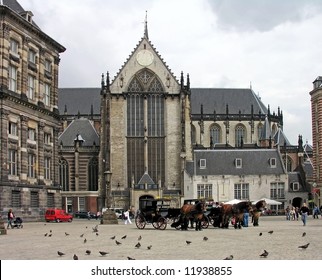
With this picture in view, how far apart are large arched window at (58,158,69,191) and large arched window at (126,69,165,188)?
9714 mm

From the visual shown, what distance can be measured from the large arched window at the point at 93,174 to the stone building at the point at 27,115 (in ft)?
86.1

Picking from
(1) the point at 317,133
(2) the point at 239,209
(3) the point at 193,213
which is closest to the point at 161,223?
(3) the point at 193,213

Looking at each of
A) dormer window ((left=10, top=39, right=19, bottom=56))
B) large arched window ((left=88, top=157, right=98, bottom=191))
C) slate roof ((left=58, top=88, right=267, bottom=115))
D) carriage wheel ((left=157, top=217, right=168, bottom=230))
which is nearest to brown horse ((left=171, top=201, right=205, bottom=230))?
carriage wheel ((left=157, top=217, right=168, bottom=230))

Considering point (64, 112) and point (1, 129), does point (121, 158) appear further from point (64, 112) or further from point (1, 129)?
point (1, 129)

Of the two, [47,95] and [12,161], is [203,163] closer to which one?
[47,95]

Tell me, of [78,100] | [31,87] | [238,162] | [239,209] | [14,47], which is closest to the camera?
[239,209]

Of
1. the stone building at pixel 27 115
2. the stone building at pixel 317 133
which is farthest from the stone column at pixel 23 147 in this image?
the stone building at pixel 317 133

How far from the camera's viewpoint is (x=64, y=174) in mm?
83062

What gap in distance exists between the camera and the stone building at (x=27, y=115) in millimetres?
46156

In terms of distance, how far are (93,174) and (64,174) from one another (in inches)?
159

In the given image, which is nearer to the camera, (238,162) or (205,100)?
(238,162)

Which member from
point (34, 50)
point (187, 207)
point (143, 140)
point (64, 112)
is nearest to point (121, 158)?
point (143, 140)

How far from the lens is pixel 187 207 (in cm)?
2897

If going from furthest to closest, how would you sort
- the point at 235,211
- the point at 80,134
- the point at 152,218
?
the point at 80,134 < the point at 152,218 < the point at 235,211
